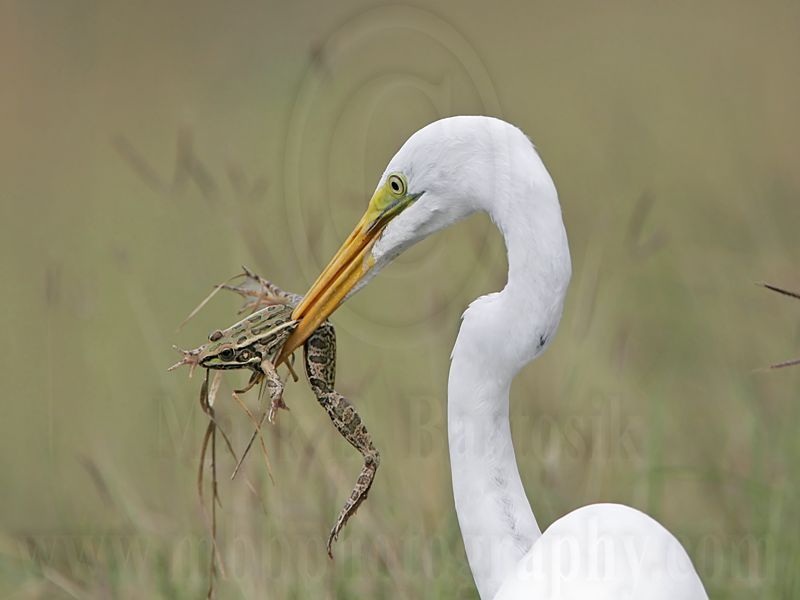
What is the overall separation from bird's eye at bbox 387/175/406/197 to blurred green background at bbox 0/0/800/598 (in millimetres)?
324

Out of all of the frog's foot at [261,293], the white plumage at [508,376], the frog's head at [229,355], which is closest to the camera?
the white plumage at [508,376]

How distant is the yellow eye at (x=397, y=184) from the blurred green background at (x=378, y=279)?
324 millimetres

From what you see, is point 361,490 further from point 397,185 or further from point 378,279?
point 378,279

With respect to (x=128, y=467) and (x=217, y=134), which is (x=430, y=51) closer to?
(x=128, y=467)

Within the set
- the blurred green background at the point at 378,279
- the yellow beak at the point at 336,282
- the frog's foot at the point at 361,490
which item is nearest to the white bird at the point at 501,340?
the yellow beak at the point at 336,282

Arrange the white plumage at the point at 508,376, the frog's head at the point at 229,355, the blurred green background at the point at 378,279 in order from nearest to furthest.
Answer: the white plumage at the point at 508,376 < the frog's head at the point at 229,355 < the blurred green background at the point at 378,279

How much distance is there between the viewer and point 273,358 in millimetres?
2045

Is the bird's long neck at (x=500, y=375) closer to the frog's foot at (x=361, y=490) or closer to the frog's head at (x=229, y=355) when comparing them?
the frog's foot at (x=361, y=490)

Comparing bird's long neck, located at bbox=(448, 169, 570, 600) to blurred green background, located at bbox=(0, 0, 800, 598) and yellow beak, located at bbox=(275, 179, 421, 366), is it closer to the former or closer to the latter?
yellow beak, located at bbox=(275, 179, 421, 366)

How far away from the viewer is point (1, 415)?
495 cm

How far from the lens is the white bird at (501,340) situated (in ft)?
6.07

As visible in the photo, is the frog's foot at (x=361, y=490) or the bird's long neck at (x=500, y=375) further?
the frog's foot at (x=361, y=490)

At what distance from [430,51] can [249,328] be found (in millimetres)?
750

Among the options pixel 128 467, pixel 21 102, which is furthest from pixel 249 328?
pixel 21 102
